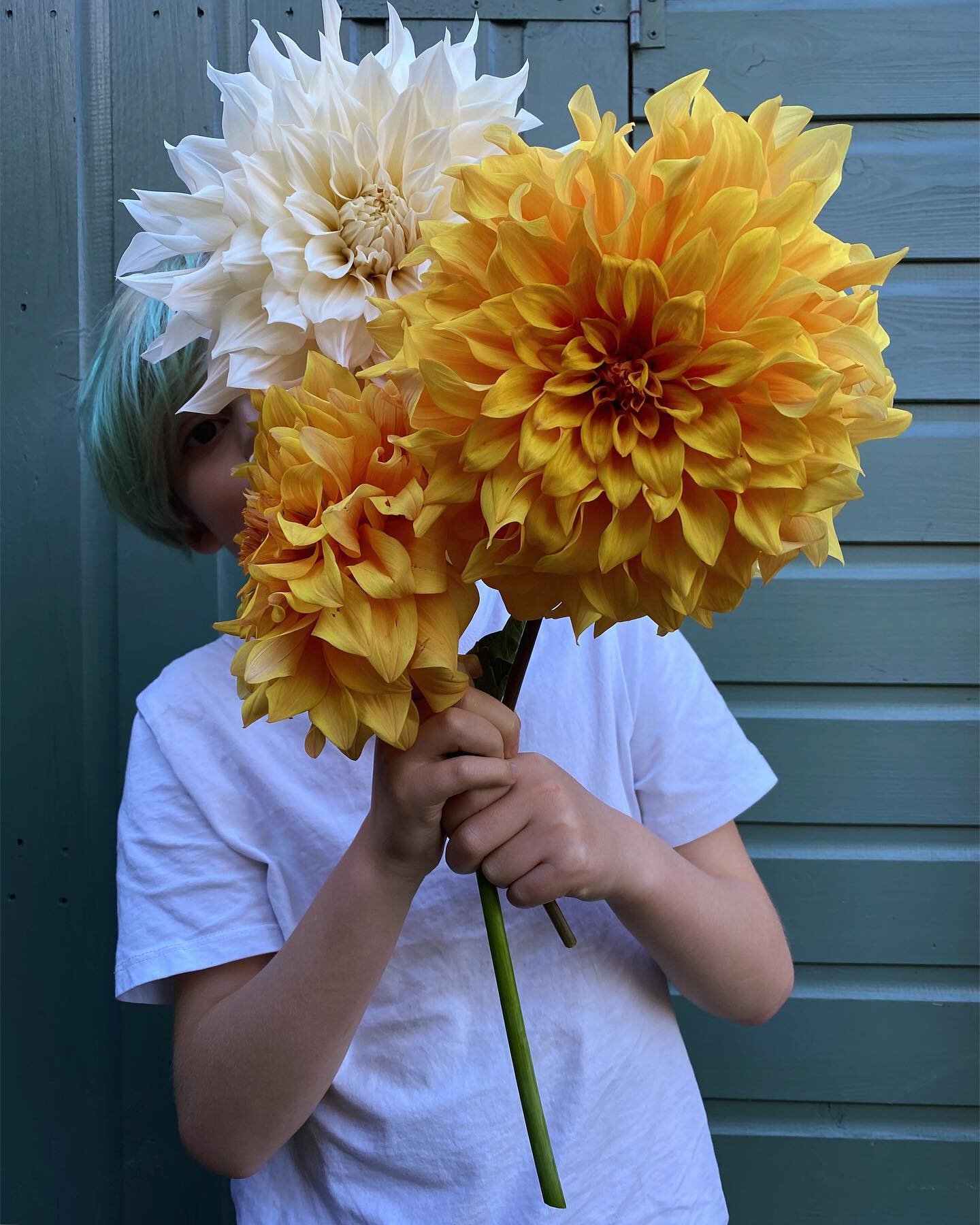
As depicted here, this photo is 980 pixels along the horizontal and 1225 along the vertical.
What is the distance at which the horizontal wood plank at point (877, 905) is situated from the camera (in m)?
1.26

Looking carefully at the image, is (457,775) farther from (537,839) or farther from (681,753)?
(681,753)

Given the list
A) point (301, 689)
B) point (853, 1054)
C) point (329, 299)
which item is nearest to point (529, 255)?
point (329, 299)

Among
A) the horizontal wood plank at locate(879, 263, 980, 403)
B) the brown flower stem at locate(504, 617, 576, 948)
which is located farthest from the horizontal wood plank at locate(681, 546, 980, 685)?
the brown flower stem at locate(504, 617, 576, 948)

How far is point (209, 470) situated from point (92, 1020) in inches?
34.5

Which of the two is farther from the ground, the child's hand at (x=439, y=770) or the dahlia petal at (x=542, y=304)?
the dahlia petal at (x=542, y=304)

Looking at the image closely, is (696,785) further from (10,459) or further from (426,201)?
(10,459)

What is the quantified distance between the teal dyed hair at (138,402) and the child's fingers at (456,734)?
1.44 ft

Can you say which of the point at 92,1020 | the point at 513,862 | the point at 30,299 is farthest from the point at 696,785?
the point at 30,299

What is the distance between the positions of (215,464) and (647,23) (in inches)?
35.1

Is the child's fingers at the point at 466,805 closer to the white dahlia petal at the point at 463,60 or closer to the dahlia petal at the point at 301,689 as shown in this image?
the dahlia petal at the point at 301,689

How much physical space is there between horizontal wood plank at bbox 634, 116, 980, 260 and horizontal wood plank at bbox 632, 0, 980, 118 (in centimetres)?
3

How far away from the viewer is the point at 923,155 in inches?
48.4

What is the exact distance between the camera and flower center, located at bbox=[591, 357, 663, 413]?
1.32ft

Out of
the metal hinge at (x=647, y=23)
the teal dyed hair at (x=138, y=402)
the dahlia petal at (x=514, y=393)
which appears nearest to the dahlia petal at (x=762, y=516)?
the dahlia petal at (x=514, y=393)
